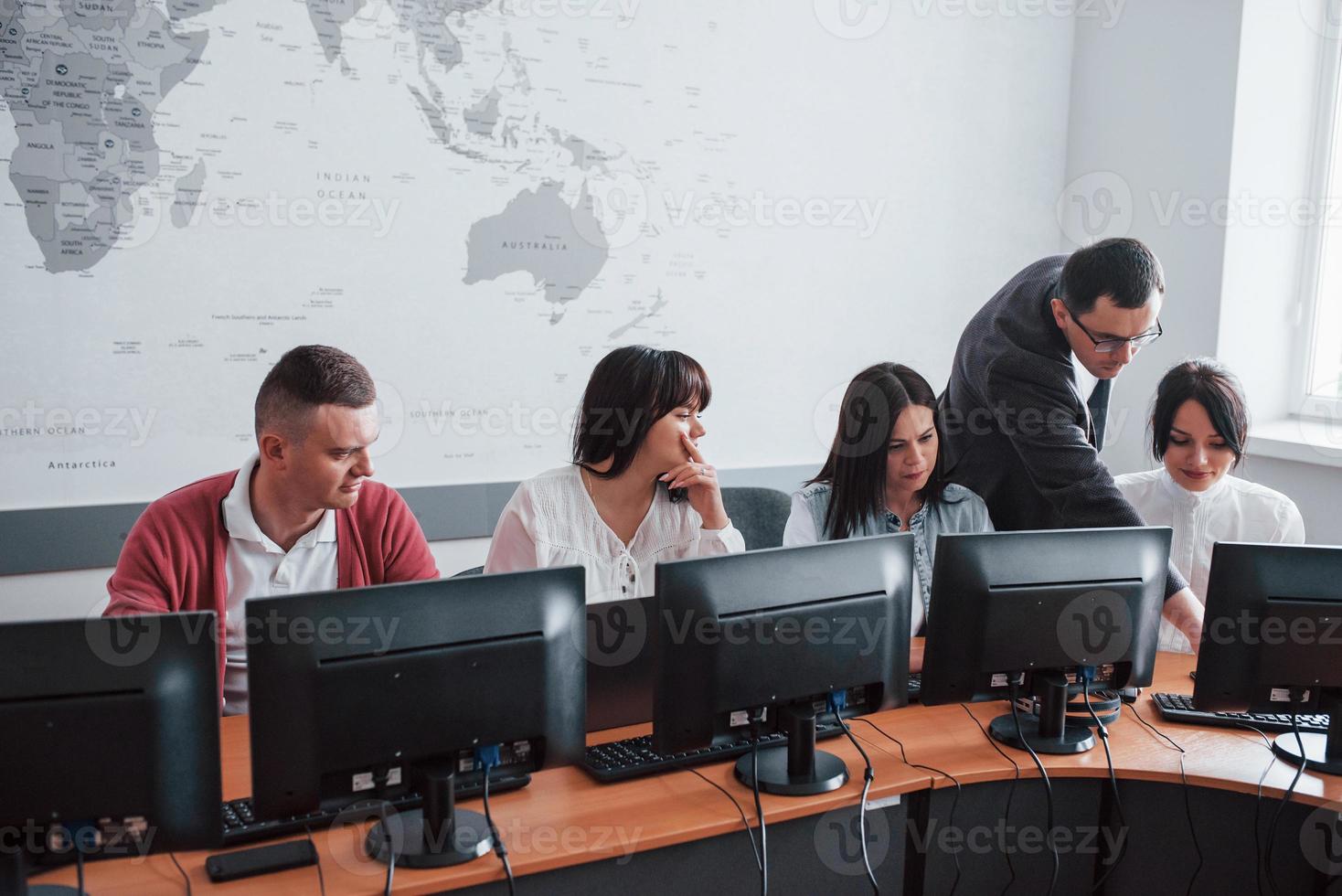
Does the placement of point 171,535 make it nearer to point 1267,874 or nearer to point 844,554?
point 844,554

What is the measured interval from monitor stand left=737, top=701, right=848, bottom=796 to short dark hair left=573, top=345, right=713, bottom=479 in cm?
70

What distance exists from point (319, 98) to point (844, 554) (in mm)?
1796

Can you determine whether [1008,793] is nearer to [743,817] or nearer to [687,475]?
[743,817]

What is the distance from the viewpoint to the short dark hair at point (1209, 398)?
2.33m

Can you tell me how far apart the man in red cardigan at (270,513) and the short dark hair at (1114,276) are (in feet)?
4.60

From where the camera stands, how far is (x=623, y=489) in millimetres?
2232

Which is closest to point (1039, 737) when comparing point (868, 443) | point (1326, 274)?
point (868, 443)

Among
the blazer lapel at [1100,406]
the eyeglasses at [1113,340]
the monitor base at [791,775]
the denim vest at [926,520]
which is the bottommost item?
the monitor base at [791,775]

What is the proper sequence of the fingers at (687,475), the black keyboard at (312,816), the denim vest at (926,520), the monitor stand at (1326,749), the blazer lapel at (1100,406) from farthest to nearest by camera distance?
the blazer lapel at (1100,406) < the denim vest at (926,520) < the fingers at (687,475) < the monitor stand at (1326,749) < the black keyboard at (312,816)

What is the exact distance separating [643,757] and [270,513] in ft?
2.70

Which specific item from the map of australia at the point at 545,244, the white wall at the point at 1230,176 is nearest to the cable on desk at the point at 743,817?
the map of australia at the point at 545,244

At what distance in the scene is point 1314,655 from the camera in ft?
5.83

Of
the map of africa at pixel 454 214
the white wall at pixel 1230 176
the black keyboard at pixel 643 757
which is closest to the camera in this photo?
the black keyboard at pixel 643 757

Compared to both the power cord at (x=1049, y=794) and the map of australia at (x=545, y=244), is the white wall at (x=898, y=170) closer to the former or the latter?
the map of australia at (x=545, y=244)
